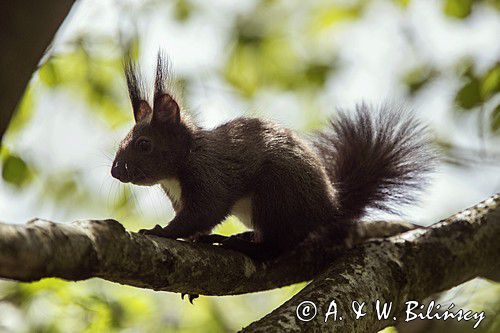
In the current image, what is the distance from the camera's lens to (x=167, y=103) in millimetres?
5273

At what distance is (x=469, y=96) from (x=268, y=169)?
1.46 metres

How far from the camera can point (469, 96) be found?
4371 millimetres

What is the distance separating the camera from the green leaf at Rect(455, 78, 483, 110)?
4352 mm

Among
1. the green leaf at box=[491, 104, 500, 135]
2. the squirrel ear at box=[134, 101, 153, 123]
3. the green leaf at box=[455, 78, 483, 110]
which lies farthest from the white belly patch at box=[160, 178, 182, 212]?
the green leaf at box=[491, 104, 500, 135]

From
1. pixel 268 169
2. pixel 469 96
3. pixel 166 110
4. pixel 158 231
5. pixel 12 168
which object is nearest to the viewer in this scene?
pixel 158 231

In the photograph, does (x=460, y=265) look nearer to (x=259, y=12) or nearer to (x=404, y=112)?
(x=404, y=112)

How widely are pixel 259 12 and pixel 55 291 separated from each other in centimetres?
500

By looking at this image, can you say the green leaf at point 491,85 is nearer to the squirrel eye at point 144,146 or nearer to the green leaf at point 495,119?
the green leaf at point 495,119

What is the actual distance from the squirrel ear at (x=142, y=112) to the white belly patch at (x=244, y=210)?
111cm

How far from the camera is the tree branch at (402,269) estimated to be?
355 centimetres

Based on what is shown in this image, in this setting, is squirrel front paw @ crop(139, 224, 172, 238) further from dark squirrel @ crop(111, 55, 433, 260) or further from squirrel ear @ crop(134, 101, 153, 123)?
squirrel ear @ crop(134, 101, 153, 123)

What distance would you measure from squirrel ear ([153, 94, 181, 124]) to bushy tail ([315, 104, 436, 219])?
1.23 meters

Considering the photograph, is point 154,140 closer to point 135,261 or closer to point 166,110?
point 166,110

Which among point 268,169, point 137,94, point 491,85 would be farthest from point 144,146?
point 491,85
